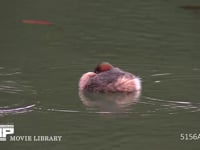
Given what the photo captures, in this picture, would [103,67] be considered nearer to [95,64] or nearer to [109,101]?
[109,101]

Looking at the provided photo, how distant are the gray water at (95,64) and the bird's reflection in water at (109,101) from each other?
0.01 meters

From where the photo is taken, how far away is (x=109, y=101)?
954cm

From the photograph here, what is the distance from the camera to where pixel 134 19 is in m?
14.0

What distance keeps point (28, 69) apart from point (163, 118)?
2.77 metres

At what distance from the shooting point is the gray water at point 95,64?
27.1ft

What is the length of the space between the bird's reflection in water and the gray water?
0.01m

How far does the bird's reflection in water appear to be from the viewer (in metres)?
9.13

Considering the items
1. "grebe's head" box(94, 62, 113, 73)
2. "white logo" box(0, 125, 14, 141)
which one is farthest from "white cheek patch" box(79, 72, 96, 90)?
"white logo" box(0, 125, 14, 141)

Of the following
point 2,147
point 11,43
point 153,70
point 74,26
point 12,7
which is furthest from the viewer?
point 12,7

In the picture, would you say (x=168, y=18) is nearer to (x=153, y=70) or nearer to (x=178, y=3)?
(x=178, y=3)

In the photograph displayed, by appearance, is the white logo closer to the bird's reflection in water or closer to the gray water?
the gray water

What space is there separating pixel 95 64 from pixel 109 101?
1740 mm

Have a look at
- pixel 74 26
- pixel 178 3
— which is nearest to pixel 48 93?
pixel 74 26

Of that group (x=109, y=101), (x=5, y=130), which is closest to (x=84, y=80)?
(x=109, y=101)
